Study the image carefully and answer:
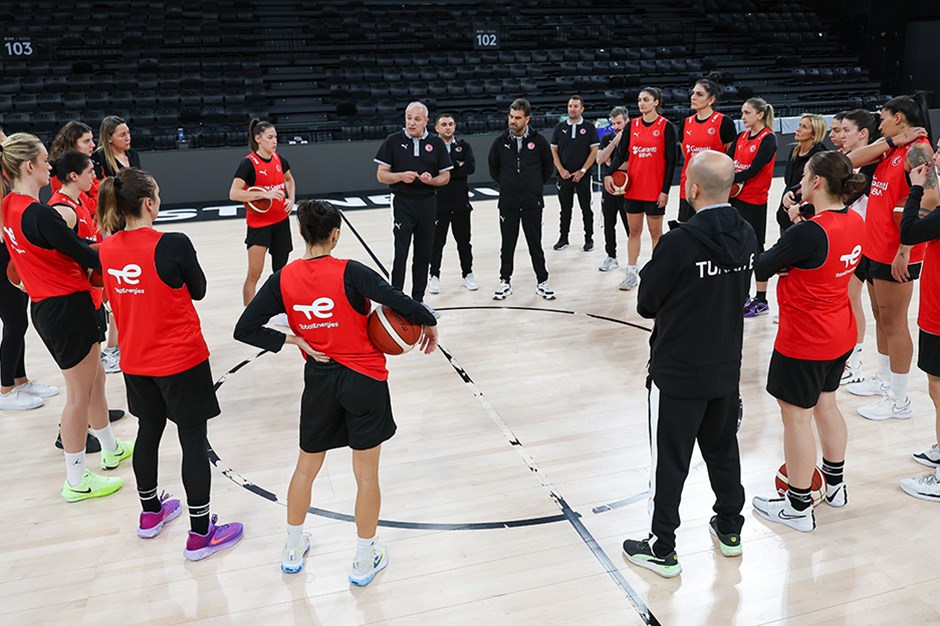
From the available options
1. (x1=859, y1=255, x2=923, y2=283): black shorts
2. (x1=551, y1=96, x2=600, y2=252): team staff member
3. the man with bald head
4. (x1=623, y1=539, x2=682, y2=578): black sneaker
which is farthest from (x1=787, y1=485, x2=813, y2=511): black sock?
(x1=551, y1=96, x2=600, y2=252): team staff member

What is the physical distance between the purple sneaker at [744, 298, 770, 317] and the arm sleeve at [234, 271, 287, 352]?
15.1ft

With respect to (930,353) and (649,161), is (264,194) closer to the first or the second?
(649,161)

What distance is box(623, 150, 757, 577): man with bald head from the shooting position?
8.79ft

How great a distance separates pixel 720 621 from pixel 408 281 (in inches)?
196

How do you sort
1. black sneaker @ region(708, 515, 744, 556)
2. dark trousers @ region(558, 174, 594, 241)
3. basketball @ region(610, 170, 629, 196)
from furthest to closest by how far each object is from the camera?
dark trousers @ region(558, 174, 594, 241) < basketball @ region(610, 170, 629, 196) < black sneaker @ region(708, 515, 744, 556)

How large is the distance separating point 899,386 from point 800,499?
1498 millimetres

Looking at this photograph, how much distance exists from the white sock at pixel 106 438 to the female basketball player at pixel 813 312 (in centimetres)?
325

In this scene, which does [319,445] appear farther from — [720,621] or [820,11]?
[820,11]

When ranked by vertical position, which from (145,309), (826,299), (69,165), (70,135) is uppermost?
(70,135)

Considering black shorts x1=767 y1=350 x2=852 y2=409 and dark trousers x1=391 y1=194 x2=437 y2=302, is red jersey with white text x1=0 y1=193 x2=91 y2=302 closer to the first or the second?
dark trousers x1=391 y1=194 x2=437 y2=302

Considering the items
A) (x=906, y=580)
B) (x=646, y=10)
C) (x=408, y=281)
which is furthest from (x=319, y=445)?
(x=646, y=10)

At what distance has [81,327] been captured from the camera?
3557 mm

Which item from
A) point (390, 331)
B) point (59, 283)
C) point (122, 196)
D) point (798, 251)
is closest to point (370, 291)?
point (390, 331)

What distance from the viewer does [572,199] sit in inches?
322
